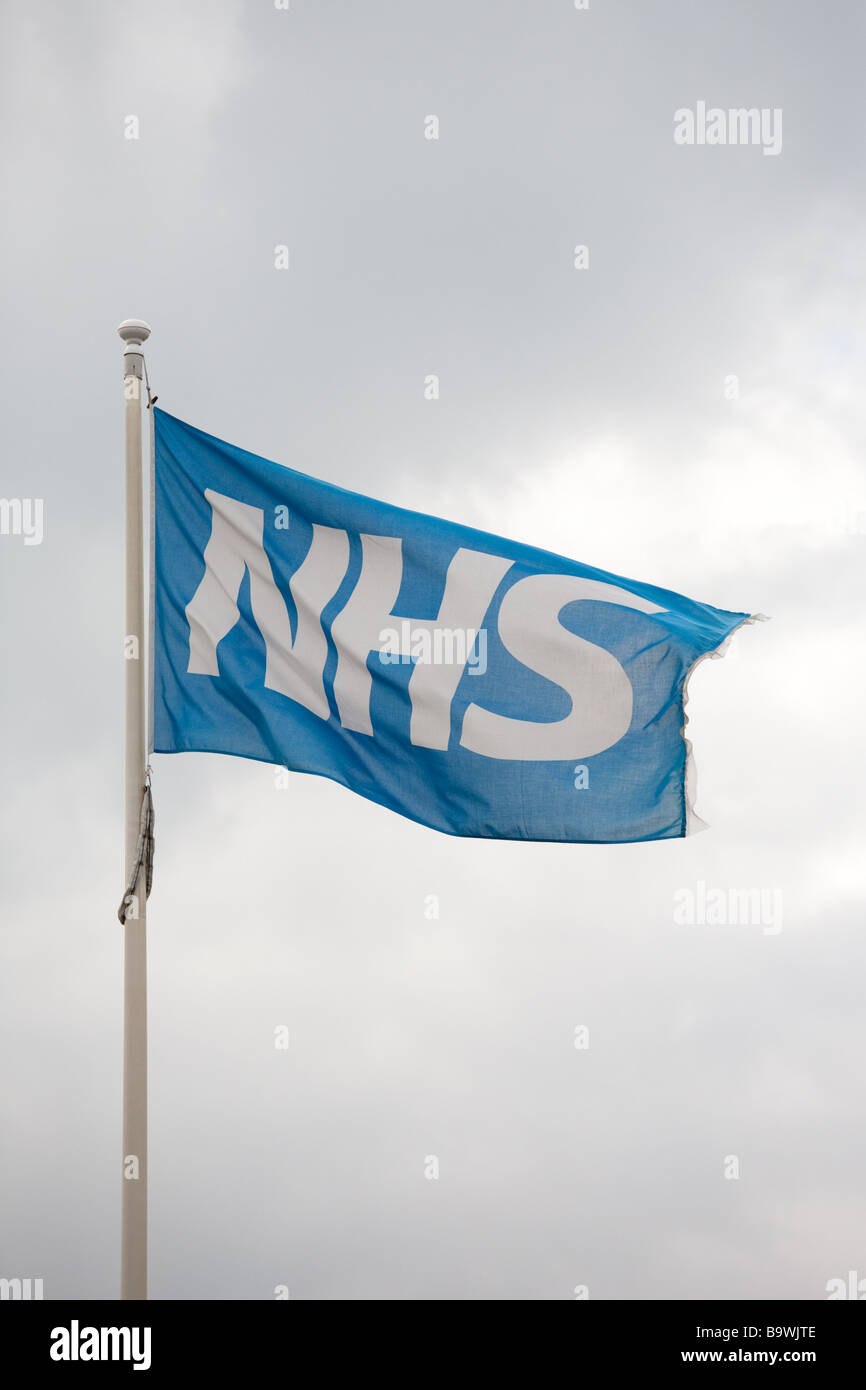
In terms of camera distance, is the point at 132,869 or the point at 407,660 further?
the point at 407,660

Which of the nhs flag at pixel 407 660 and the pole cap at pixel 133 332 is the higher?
the pole cap at pixel 133 332

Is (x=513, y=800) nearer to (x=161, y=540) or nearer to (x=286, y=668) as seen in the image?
(x=286, y=668)

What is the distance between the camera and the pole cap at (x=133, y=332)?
12.1 metres

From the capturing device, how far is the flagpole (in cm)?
1068

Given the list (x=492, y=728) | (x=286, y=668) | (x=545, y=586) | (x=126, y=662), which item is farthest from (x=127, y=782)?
(x=545, y=586)

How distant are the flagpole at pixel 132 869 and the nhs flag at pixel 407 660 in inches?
33.6

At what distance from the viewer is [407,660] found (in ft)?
42.2

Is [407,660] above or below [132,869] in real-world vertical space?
above

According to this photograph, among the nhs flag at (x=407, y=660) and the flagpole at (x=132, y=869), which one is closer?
the flagpole at (x=132, y=869)

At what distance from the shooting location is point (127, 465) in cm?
→ 1171

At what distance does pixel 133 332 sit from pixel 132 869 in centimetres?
444
